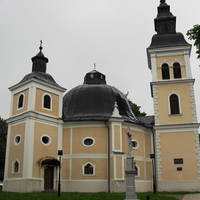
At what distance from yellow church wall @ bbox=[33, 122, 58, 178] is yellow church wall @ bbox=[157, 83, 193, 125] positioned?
400 inches

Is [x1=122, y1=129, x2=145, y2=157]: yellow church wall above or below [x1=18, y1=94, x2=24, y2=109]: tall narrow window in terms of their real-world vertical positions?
below

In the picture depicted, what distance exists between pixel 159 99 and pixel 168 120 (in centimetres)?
228

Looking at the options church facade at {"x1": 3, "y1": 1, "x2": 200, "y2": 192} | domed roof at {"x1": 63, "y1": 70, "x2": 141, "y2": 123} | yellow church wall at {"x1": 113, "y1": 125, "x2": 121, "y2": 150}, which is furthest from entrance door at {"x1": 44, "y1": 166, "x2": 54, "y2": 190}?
yellow church wall at {"x1": 113, "y1": 125, "x2": 121, "y2": 150}

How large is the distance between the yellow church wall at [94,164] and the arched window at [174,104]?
8.15m

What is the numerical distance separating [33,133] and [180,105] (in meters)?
14.0

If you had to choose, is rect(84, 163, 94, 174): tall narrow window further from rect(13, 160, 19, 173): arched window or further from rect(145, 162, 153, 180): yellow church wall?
rect(13, 160, 19, 173): arched window

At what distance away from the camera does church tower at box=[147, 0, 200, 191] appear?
2542cm

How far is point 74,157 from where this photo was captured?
25.9 m

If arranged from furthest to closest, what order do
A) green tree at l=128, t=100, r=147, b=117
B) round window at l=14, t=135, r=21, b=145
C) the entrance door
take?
green tree at l=128, t=100, r=147, b=117 < round window at l=14, t=135, r=21, b=145 < the entrance door

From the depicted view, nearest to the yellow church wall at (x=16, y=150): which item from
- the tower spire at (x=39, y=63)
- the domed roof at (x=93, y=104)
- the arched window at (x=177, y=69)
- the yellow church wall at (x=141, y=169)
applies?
the domed roof at (x=93, y=104)

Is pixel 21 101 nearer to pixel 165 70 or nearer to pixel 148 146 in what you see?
pixel 148 146

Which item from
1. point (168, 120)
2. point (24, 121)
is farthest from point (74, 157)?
point (168, 120)

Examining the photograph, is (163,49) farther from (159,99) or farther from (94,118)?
(94,118)

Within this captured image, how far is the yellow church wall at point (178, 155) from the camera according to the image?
2527 centimetres
